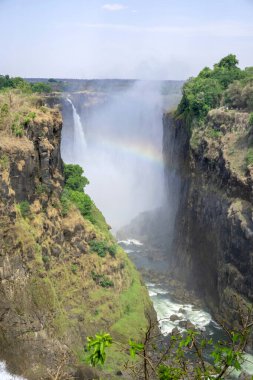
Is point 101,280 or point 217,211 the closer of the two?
point 101,280

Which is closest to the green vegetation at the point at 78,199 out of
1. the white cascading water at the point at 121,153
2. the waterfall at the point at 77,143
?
the white cascading water at the point at 121,153

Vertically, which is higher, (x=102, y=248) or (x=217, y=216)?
(x=217, y=216)

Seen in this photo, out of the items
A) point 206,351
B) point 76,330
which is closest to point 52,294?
point 76,330

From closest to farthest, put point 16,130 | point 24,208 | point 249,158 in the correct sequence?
point 24,208, point 16,130, point 249,158

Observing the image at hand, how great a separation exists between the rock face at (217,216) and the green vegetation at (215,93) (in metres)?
2.13

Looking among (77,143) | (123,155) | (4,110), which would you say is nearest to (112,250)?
(4,110)

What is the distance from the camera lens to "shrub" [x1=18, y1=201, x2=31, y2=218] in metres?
30.0

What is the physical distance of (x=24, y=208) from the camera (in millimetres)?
30172

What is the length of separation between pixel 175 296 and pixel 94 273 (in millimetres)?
12073

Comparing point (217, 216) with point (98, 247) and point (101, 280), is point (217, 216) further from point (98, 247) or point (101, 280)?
point (101, 280)

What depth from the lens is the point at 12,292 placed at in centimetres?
2669

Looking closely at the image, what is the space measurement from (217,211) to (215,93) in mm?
14814

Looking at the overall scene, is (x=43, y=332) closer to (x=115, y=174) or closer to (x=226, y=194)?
(x=226, y=194)

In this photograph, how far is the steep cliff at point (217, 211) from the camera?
38344mm
